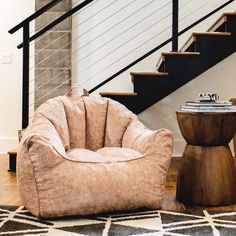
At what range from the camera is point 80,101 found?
3.24 meters

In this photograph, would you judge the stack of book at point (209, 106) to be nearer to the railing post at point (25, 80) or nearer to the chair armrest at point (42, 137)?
the chair armrest at point (42, 137)

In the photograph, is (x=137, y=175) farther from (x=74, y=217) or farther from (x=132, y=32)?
(x=132, y=32)

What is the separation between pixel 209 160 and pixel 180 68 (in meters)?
1.43

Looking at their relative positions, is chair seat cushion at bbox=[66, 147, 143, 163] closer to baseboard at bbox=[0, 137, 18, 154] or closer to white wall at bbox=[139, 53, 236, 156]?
white wall at bbox=[139, 53, 236, 156]

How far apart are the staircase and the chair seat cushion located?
1.06m

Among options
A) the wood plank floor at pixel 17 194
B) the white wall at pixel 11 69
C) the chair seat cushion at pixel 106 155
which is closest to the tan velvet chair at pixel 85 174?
the chair seat cushion at pixel 106 155

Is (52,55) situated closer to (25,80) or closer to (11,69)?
(11,69)

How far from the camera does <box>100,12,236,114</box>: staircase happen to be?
155 inches

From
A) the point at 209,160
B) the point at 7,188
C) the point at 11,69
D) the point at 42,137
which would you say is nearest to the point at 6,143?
the point at 11,69

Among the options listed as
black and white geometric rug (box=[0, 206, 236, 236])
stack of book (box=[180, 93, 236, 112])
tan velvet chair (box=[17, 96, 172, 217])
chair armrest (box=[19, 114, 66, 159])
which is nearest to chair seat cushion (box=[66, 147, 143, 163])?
tan velvet chair (box=[17, 96, 172, 217])

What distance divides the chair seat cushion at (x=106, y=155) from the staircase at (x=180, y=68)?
1062 mm

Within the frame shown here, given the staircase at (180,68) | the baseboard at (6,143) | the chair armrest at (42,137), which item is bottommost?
the baseboard at (6,143)

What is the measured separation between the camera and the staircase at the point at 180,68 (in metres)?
3.95

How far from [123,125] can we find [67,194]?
0.97 metres
